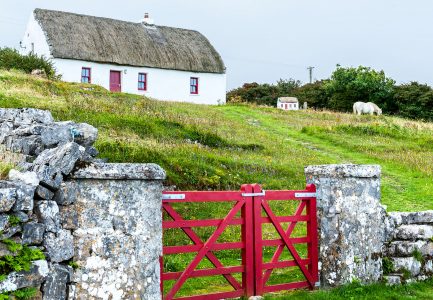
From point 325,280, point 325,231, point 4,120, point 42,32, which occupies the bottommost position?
point 325,280

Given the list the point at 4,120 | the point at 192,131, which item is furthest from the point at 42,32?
the point at 4,120

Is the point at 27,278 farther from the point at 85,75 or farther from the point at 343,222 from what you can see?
the point at 85,75

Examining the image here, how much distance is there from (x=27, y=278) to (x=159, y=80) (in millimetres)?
39469

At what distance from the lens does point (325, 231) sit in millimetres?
9531

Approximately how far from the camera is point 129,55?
44.1m

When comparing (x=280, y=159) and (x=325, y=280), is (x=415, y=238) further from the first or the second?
(x=280, y=159)

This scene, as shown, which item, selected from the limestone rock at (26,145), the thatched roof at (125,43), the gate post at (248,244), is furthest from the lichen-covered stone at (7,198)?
the thatched roof at (125,43)

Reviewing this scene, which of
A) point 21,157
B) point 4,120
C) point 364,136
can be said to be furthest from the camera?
point 364,136

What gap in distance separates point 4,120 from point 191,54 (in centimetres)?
3414

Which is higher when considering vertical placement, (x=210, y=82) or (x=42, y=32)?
(x=42, y=32)

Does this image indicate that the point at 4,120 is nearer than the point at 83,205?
No

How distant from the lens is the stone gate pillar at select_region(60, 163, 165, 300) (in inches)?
265

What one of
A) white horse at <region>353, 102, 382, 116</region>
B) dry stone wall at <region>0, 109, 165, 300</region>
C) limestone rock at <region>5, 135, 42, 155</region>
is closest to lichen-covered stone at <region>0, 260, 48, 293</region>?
dry stone wall at <region>0, 109, 165, 300</region>

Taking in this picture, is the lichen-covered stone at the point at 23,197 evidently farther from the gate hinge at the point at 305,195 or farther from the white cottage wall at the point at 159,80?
the white cottage wall at the point at 159,80
